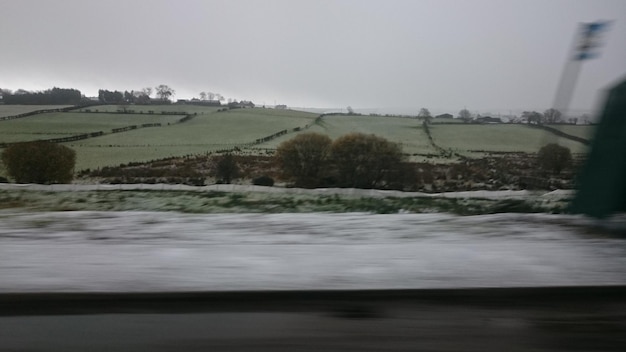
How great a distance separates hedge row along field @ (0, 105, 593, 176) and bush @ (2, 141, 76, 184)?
0.75ft

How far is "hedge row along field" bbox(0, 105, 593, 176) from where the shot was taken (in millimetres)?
8562

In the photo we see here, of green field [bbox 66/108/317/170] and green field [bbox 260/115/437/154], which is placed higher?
green field [bbox 260/115/437/154]

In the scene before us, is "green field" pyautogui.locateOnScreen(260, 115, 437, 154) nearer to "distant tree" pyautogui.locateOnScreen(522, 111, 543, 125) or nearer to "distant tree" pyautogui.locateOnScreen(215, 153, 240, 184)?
"distant tree" pyautogui.locateOnScreen(215, 153, 240, 184)

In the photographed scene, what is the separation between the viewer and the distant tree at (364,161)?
302 inches

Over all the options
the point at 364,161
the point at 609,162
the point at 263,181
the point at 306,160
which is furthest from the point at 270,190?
the point at 609,162

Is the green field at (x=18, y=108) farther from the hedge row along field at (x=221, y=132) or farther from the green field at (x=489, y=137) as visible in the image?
the green field at (x=489, y=137)

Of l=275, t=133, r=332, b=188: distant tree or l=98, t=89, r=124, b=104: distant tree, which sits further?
l=98, t=89, r=124, b=104: distant tree

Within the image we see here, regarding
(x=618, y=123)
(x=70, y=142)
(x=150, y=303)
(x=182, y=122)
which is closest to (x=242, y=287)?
(x=150, y=303)

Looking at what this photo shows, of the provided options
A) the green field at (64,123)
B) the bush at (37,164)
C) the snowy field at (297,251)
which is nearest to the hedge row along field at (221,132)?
the green field at (64,123)

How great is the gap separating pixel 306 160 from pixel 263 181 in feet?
2.66

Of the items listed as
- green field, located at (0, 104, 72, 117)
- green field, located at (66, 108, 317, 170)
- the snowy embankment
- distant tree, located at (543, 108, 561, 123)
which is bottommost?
the snowy embankment

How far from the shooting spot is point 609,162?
194 inches

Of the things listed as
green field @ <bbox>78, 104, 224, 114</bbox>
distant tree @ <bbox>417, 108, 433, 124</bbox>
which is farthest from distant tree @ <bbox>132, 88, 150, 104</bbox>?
distant tree @ <bbox>417, 108, 433, 124</bbox>

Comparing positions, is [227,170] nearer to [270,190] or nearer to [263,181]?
[263,181]
